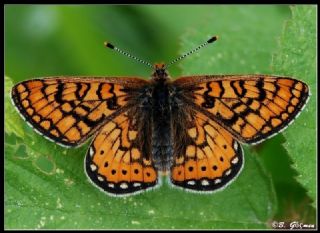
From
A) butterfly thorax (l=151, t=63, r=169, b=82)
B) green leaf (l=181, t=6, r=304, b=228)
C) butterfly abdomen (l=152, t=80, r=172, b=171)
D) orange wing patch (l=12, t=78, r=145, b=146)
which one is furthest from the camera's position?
green leaf (l=181, t=6, r=304, b=228)

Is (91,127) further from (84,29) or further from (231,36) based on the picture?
(84,29)

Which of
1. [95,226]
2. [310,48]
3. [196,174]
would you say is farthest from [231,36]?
[95,226]

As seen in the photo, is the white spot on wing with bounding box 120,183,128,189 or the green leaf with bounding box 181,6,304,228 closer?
the white spot on wing with bounding box 120,183,128,189

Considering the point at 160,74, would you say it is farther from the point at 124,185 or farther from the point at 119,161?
the point at 124,185

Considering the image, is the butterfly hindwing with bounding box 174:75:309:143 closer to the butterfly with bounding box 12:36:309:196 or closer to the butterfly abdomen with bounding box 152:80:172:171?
the butterfly with bounding box 12:36:309:196

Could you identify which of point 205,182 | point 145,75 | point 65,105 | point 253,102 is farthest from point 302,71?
point 145,75

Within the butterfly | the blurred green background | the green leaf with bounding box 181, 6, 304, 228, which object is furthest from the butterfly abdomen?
the green leaf with bounding box 181, 6, 304, 228
